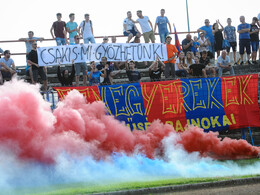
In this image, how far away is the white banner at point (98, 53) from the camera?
1462 cm

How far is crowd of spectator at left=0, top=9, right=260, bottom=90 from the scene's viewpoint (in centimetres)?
1415

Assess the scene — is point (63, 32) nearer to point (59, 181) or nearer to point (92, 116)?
point (92, 116)

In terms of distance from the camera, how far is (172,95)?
12852 millimetres

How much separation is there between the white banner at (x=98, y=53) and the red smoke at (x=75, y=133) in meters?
3.73

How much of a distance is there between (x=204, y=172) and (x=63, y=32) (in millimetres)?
8293

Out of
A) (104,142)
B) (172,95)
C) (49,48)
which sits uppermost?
(49,48)

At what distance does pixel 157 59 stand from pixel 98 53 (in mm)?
2011

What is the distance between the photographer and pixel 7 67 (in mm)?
14070

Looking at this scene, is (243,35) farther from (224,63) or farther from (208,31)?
(224,63)

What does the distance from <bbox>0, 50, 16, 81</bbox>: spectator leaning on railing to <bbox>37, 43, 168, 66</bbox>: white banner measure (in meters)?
0.87

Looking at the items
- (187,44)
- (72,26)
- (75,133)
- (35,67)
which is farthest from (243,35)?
(75,133)

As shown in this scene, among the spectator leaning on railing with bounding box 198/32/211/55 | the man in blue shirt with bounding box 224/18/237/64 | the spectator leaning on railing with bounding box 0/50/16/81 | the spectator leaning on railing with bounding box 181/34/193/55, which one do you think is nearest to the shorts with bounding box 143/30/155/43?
the spectator leaning on railing with bounding box 181/34/193/55

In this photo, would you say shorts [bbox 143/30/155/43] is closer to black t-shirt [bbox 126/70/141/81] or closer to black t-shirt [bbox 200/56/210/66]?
black t-shirt [bbox 200/56/210/66]

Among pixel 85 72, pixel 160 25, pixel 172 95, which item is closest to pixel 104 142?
pixel 172 95
